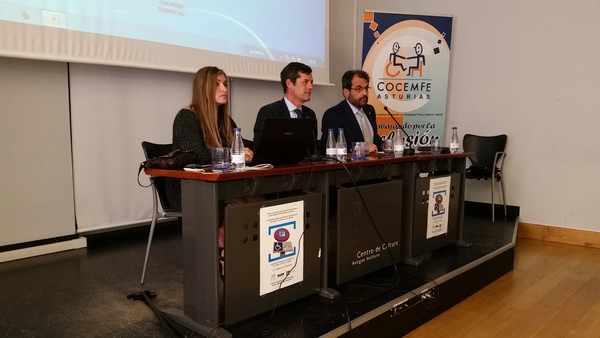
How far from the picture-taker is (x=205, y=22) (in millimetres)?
3742

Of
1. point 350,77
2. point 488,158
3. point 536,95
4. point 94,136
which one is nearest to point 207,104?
point 350,77

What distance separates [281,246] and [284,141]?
467mm

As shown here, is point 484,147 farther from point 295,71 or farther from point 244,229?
point 244,229

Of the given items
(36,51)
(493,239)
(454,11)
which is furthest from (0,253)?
(454,11)

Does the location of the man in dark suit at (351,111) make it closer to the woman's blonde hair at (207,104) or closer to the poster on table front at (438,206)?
the poster on table front at (438,206)

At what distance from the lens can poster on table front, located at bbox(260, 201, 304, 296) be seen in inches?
77.7

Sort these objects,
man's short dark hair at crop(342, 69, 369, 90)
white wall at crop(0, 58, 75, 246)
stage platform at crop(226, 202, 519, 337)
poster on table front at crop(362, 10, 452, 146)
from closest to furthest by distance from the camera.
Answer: stage platform at crop(226, 202, 519, 337) → white wall at crop(0, 58, 75, 246) → man's short dark hair at crop(342, 69, 369, 90) → poster on table front at crop(362, 10, 452, 146)

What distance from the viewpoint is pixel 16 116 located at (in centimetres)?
299

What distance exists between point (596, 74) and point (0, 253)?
4.85m

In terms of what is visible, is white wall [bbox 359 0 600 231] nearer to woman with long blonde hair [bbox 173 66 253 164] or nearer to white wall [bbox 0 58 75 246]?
woman with long blonde hair [bbox 173 66 253 164]

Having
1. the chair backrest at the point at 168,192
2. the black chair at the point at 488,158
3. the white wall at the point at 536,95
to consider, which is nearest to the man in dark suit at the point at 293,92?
the chair backrest at the point at 168,192

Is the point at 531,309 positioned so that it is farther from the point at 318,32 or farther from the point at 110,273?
the point at 318,32

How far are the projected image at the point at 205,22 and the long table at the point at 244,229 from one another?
1.51 m

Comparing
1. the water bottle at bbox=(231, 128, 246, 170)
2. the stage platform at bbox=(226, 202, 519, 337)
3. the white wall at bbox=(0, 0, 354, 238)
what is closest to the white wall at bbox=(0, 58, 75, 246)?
the white wall at bbox=(0, 0, 354, 238)
